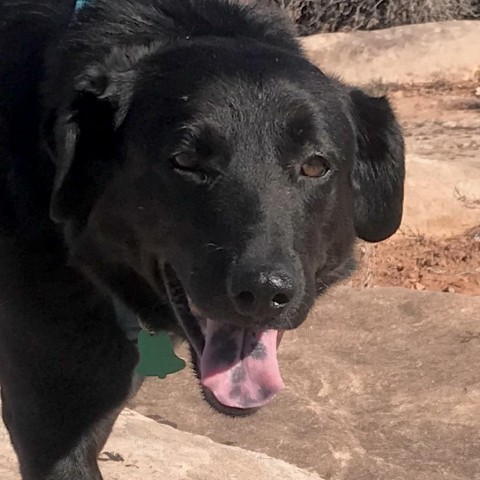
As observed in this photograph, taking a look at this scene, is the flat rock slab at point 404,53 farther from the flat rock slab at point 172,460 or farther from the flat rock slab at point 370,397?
the flat rock slab at point 172,460

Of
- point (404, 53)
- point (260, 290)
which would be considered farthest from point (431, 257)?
point (260, 290)

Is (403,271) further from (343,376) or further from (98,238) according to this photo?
(98,238)

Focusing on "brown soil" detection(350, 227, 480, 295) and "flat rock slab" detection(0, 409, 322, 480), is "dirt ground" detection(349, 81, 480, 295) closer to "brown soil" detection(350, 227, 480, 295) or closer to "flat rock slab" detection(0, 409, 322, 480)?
"brown soil" detection(350, 227, 480, 295)

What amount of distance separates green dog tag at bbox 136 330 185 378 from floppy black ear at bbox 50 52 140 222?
345 mm

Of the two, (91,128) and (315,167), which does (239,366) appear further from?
(91,128)

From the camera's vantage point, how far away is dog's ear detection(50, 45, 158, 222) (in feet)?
8.32

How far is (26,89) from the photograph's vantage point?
8.83 feet

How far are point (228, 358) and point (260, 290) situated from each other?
0.96 ft

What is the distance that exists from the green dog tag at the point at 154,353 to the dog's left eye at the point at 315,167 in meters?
0.57

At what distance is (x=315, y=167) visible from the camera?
2.52 metres

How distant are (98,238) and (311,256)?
1.65ft

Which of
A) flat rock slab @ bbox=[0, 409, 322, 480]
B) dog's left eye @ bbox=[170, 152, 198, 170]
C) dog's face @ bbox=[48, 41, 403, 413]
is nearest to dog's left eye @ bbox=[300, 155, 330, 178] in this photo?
dog's face @ bbox=[48, 41, 403, 413]

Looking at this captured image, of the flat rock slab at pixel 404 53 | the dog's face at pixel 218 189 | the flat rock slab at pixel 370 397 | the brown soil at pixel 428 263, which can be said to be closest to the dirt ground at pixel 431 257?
the brown soil at pixel 428 263

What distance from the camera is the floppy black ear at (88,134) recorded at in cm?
253
